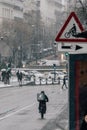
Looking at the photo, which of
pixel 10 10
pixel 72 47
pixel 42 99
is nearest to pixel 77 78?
pixel 72 47

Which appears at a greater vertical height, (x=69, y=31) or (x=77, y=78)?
(x=69, y=31)

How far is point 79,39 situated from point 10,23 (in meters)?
111

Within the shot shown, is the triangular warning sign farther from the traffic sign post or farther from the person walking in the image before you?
the person walking

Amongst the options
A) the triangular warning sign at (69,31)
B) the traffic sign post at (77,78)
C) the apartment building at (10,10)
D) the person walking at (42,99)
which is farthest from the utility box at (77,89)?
the apartment building at (10,10)

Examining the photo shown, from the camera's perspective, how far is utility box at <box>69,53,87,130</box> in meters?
10.8

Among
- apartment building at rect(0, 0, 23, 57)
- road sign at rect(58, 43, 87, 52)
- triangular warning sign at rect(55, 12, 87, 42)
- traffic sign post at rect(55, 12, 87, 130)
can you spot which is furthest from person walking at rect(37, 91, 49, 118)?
apartment building at rect(0, 0, 23, 57)

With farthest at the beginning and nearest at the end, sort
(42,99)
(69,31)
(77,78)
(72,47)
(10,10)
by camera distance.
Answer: (10,10)
(42,99)
(69,31)
(72,47)
(77,78)

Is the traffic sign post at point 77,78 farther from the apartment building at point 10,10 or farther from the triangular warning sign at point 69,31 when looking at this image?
the apartment building at point 10,10

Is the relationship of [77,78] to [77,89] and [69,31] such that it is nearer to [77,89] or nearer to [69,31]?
[77,89]

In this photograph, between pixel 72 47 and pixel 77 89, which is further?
pixel 72 47

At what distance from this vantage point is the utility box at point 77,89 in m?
10.8

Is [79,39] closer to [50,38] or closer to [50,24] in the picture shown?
[50,38]

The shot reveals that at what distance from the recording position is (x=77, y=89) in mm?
10836

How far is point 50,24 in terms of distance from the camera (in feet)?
576
